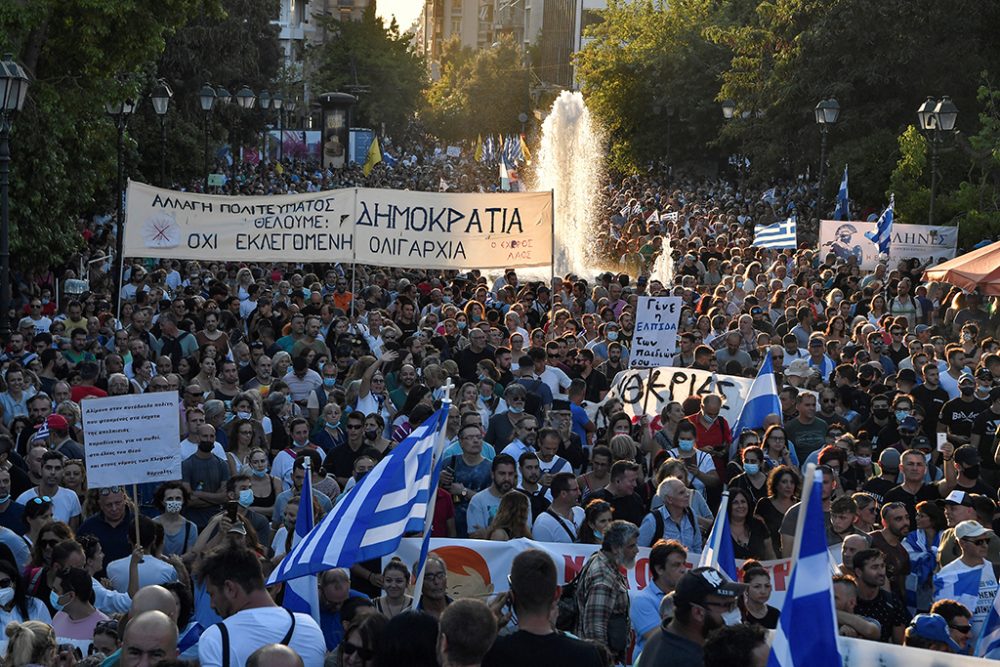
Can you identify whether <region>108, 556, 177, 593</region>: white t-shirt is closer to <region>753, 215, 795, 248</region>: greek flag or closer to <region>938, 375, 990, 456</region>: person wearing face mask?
<region>938, 375, 990, 456</region>: person wearing face mask

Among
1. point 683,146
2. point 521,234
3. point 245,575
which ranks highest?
point 683,146

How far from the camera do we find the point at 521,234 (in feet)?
59.5

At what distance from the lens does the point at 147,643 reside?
543 cm

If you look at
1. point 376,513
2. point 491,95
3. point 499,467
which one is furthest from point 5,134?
point 491,95

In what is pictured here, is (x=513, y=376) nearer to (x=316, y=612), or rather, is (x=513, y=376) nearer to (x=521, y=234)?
(x=521, y=234)

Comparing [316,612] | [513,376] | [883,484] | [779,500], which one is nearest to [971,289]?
[513,376]

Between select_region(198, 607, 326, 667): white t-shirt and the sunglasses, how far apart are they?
0.55ft

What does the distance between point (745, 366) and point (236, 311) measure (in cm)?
619

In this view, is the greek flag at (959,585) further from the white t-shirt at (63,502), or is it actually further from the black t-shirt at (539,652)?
the white t-shirt at (63,502)

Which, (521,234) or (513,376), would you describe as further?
(521,234)

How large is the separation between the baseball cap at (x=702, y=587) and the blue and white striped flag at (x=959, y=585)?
10.9 feet

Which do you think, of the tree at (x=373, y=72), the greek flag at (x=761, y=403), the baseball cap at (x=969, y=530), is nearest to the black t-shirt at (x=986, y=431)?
the greek flag at (x=761, y=403)

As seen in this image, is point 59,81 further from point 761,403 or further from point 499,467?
point 499,467

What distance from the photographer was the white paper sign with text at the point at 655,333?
Result: 14.4 metres
